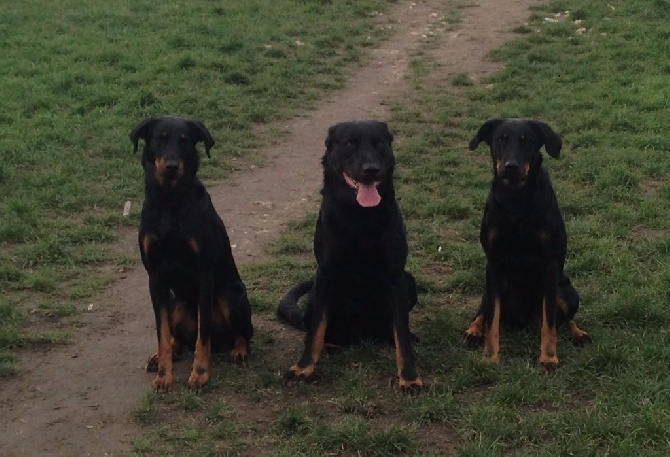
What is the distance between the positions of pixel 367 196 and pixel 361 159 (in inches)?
8.2

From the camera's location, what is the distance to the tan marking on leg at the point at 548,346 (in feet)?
18.2

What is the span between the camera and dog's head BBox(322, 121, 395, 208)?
17.4 feet

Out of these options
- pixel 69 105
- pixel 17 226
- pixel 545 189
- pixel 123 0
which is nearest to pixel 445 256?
pixel 545 189

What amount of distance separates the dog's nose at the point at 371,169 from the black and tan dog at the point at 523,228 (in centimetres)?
75

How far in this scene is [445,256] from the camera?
7.58 m

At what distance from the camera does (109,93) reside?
1190cm

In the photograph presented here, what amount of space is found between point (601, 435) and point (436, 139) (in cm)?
616

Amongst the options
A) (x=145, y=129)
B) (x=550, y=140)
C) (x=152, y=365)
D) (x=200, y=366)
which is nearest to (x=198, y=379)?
(x=200, y=366)

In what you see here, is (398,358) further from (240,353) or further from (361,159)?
(361,159)

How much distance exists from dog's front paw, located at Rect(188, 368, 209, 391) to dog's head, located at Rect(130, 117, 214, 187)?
1.08 m

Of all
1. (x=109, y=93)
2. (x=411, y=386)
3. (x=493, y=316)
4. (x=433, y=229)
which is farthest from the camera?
(x=109, y=93)

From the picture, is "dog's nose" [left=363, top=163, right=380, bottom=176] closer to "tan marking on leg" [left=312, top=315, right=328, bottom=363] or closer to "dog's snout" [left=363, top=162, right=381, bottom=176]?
"dog's snout" [left=363, top=162, right=381, bottom=176]

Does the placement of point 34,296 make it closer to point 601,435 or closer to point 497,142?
point 497,142

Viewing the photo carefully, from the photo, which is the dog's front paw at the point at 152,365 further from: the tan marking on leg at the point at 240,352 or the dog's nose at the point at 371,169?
the dog's nose at the point at 371,169
